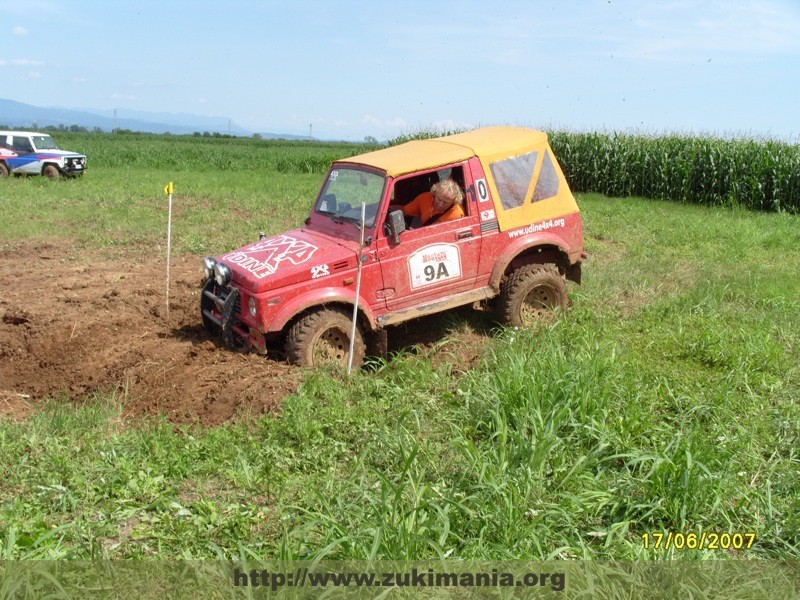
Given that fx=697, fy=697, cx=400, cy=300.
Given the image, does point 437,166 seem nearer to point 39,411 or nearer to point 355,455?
point 355,455

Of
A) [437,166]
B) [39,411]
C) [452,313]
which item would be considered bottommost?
[39,411]

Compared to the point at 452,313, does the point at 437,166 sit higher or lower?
higher

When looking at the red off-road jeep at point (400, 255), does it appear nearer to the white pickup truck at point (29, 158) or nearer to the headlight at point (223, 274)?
the headlight at point (223, 274)

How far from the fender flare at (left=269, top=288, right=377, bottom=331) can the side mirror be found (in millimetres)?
610

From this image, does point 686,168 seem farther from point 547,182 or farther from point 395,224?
point 395,224

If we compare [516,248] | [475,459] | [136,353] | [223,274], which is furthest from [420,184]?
[475,459]

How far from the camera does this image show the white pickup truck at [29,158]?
883 inches

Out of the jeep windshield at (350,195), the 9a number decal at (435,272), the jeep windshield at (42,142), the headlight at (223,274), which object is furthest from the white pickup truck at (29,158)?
the 9a number decal at (435,272)

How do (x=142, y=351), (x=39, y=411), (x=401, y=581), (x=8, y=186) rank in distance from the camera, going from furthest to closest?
(x=8, y=186)
(x=142, y=351)
(x=39, y=411)
(x=401, y=581)

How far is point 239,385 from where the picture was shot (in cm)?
561

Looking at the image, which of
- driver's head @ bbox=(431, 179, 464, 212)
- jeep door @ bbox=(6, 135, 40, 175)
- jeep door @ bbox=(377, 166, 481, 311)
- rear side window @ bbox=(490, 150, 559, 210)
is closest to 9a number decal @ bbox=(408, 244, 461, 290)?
jeep door @ bbox=(377, 166, 481, 311)

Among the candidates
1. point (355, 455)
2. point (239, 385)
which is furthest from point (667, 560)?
point (239, 385)

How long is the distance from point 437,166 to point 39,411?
3972 millimetres
